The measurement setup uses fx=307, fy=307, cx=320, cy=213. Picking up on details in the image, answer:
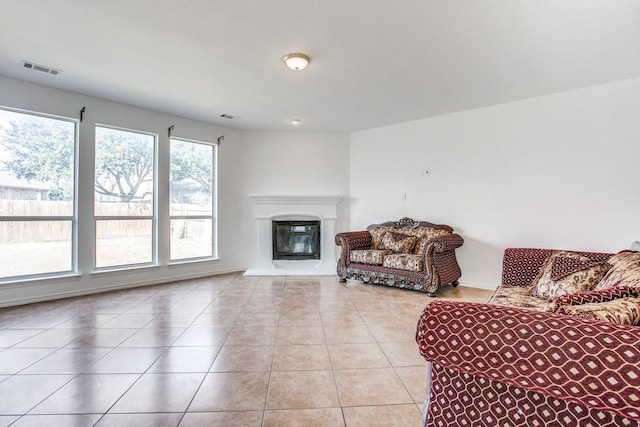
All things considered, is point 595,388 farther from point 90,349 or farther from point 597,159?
point 597,159

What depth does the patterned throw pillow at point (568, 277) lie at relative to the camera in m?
2.17

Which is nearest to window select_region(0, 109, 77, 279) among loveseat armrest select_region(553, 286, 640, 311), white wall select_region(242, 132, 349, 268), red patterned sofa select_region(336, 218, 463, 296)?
white wall select_region(242, 132, 349, 268)

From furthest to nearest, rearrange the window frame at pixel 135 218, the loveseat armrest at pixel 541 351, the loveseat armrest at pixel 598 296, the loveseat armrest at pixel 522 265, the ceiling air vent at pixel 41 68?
the window frame at pixel 135 218 → the ceiling air vent at pixel 41 68 → the loveseat armrest at pixel 522 265 → the loveseat armrest at pixel 598 296 → the loveseat armrest at pixel 541 351

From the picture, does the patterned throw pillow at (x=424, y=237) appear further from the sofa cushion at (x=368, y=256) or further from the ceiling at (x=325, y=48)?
the ceiling at (x=325, y=48)

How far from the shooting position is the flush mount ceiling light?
2920 mm

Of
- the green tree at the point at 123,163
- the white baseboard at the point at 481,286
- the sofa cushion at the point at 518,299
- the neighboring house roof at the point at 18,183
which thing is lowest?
the white baseboard at the point at 481,286

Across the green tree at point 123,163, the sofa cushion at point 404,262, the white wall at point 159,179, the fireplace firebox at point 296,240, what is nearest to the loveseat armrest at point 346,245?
the sofa cushion at point 404,262

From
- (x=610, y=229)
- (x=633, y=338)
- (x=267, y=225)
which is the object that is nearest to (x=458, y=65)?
(x=610, y=229)

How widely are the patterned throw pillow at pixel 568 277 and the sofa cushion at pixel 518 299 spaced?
0.08 meters

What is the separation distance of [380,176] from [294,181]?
164cm

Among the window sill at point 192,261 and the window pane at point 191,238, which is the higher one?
the window pane at point 191,238

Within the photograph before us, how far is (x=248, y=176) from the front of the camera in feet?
19.4

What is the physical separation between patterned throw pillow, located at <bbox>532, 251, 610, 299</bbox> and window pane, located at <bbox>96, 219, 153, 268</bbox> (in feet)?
16.5

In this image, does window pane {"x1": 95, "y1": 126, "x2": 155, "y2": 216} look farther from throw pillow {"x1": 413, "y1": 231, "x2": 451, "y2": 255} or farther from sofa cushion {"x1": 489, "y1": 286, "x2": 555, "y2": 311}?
sofa cushion {"x1": 489, "y1": 286, "x2": 555, "y2": 311}
